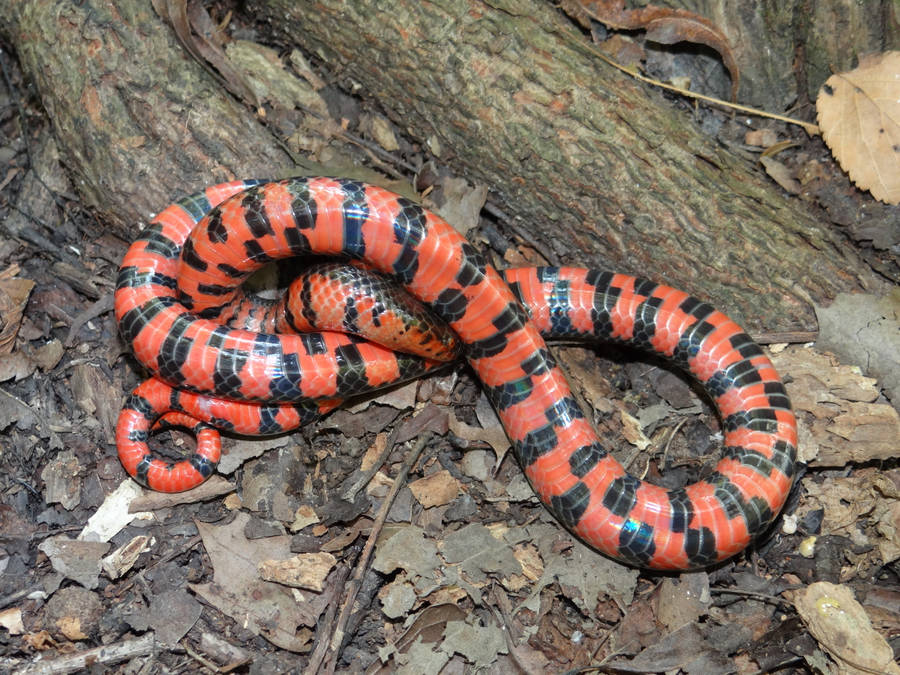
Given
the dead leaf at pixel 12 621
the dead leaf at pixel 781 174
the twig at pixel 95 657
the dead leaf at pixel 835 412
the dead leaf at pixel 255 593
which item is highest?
the dead leaf at pixel 781 174

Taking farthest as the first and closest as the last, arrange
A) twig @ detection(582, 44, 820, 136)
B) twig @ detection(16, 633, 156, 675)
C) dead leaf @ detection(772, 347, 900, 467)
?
1. twig @ detection(582, 44, 820, 136)
2. dead leaf @ detection(772, 347, 900, 467)
3. twig @ detection(16, 633, 156, 675)

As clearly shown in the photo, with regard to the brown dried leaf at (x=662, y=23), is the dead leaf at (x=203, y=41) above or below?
below

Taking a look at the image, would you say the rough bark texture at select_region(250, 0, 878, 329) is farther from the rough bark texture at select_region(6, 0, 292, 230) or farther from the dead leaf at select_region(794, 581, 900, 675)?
the dead leaf at select_region(794, 581, 900, 675)

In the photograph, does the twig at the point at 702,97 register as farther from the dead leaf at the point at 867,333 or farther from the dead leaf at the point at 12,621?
the dead leaf at the point at 12,621

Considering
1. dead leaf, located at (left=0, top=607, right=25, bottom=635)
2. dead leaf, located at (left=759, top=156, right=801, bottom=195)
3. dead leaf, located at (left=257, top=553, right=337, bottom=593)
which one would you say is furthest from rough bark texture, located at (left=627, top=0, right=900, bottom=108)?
dead leaf, located at (left=0, top=607, right=25, bottom=635)

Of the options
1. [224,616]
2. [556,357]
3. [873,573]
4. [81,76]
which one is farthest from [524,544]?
[81,76]

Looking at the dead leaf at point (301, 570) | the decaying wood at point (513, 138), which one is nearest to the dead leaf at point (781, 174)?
the decaying wood at point (513, 138)

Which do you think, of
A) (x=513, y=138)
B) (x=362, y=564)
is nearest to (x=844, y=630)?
(x=362, y=564)
